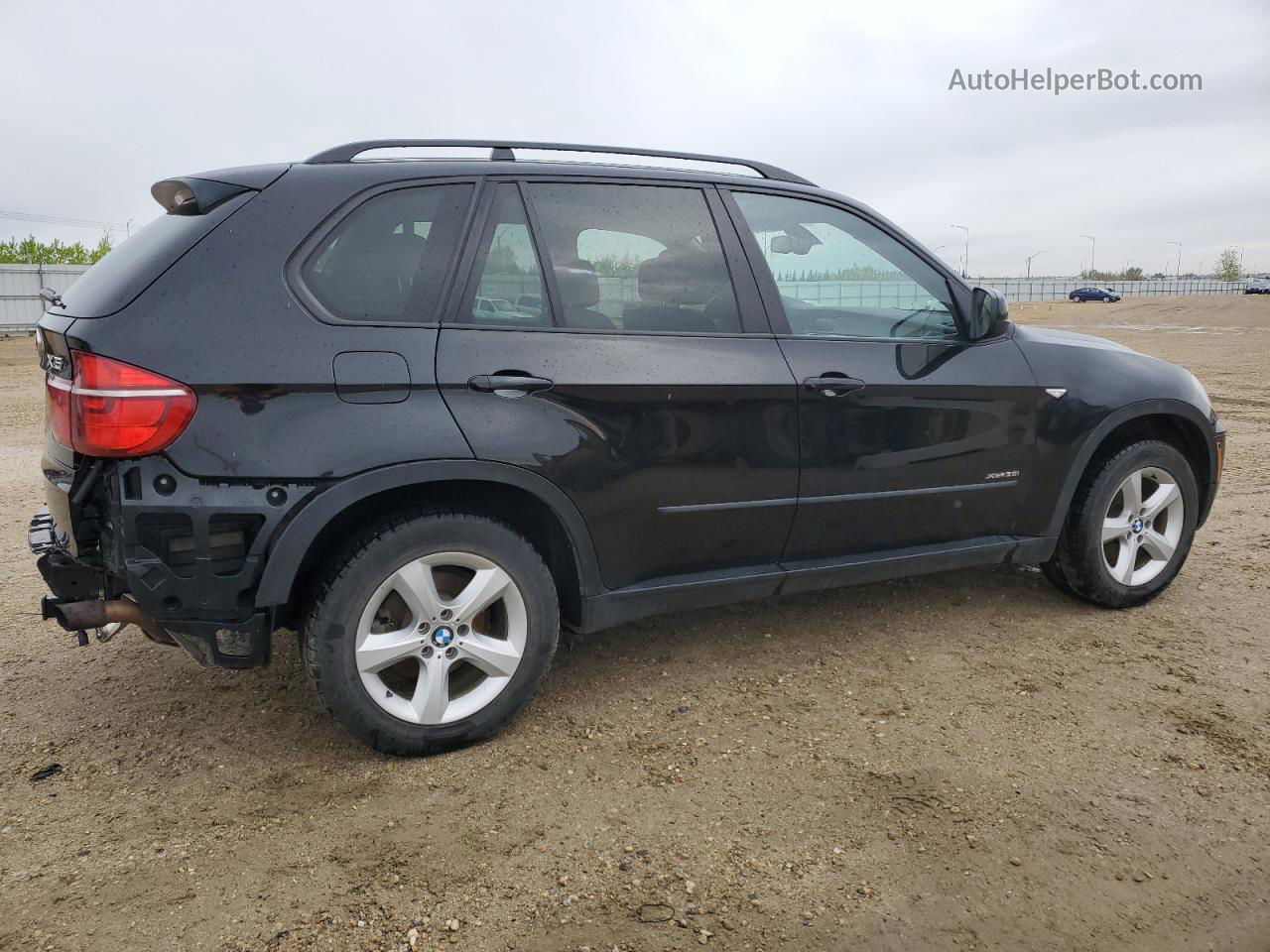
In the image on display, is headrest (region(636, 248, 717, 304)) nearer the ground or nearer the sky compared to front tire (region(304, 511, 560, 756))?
nearer the sky

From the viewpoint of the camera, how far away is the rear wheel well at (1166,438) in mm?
4172

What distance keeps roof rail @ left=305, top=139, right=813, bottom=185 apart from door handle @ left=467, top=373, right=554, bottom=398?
2.60 feet

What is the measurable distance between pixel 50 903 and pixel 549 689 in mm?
1655

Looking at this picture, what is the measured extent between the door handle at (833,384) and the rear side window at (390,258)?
51.6 inches

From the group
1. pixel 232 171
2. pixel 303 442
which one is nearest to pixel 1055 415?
pixel 303 442

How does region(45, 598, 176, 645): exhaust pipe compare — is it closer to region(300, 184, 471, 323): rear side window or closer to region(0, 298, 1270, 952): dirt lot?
region(0, 298, 1270, 952): dirt lot

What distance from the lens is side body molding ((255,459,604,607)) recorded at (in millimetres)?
2730

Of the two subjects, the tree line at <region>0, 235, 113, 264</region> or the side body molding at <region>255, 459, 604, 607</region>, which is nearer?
the side body molding at <region>255, 459, 604, 607</region>

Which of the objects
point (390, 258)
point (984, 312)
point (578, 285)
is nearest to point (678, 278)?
point (578, 285)

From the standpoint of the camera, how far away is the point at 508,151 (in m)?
3.27

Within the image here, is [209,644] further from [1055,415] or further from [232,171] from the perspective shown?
[1055,415]

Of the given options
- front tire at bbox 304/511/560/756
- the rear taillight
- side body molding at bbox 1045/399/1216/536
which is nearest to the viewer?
the rear taillight

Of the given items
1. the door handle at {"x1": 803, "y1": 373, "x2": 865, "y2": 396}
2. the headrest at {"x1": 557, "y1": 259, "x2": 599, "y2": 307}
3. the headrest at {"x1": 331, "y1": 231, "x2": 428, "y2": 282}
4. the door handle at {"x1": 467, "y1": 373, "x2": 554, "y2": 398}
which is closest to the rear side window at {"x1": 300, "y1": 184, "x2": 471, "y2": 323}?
the headrest at {"x1": 331, "y1": 231, "x2": 428, "y2": 282}

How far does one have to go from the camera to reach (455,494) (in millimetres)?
3029
